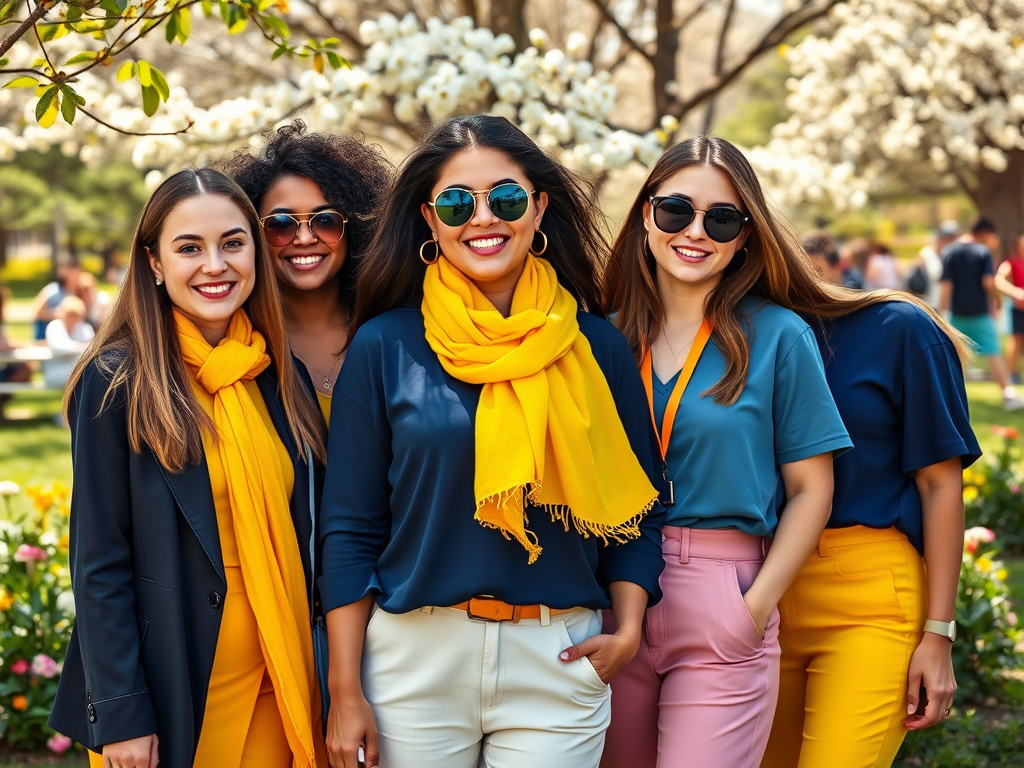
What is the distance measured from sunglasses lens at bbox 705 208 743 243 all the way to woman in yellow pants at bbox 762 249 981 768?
0.50 metres

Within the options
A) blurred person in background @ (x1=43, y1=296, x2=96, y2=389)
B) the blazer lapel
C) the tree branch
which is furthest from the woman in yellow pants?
blurred person in background @ (x1=43, y1=296, x2=96, y2=389)

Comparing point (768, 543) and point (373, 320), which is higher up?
point (373, 320)

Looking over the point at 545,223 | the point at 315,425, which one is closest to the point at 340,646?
the point at 315,425

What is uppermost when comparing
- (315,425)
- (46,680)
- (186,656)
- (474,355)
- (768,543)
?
(474,355)

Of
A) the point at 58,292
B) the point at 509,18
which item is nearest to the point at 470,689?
the point at 509,18

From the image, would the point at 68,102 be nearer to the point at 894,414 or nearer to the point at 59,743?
the point at 894,414

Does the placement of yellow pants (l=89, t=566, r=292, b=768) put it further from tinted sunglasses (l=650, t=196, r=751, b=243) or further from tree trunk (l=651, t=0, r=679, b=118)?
tree trunk (l=651, t=0, r=679, b=118)

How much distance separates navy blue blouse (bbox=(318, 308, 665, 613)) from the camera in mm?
2660

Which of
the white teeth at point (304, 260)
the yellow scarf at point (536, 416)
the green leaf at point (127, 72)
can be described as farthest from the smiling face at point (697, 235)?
the green leaf at point (127, 72)

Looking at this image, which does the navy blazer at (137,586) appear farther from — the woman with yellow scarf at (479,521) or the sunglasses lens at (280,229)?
the sunglasses lens at (280,229)

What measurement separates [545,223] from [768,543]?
3.67 ft

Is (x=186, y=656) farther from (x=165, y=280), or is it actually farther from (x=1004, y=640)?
(x=1004, y=640)

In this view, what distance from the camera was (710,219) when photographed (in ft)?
10.3

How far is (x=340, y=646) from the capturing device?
8.88 ft
